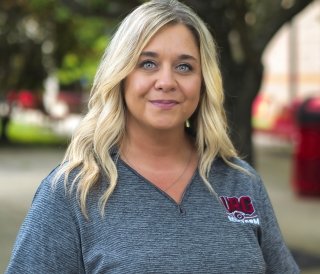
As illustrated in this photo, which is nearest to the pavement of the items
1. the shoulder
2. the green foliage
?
the green foliage

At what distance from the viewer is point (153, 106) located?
230 cm

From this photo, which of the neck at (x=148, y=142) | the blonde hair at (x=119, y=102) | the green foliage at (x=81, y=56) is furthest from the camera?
the green foliage at (x=81, y=56)

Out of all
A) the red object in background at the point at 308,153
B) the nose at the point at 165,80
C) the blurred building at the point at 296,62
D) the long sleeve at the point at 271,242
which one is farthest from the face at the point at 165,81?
the blurred building at the point at 296,62

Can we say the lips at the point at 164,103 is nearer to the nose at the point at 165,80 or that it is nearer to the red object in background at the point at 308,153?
the nose at the point at 165,80

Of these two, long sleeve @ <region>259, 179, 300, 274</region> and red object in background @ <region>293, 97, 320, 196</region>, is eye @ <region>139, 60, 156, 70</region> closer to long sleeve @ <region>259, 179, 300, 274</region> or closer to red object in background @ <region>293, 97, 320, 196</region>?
long sleeve @ <region>259, 179, 300, 274</region>

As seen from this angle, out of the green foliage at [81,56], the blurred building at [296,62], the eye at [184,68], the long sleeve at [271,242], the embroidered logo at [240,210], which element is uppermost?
the eye at [184,68]

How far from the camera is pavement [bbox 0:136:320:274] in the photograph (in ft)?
27.5

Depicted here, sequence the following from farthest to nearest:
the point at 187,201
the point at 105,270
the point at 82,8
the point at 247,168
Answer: the point at 82,8
the point at 247,168
the point at 187,201
the point at 105,270

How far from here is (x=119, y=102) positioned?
2359 millimetres

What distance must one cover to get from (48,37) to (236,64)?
1348 centimetres

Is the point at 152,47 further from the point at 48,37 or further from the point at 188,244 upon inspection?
the point at 48,37

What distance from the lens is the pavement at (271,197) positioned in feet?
27.5

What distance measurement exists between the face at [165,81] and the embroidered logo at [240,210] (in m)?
0.28

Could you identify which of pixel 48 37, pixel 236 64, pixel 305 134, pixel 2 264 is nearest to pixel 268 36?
pixel 236 64
